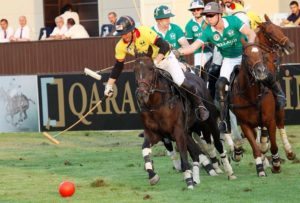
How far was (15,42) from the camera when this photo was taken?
25.3m

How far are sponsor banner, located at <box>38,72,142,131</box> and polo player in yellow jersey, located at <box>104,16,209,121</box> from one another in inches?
301

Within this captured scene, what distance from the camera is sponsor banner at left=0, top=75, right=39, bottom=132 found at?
23891 mm

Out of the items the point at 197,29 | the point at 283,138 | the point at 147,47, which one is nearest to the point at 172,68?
the point at 147,47

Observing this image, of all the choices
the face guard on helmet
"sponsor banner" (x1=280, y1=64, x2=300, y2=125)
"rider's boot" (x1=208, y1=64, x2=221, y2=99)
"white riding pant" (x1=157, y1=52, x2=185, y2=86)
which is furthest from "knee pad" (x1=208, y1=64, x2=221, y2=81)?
"sponsor banner" (x1=280, y1=64, x2=300, y2=125)

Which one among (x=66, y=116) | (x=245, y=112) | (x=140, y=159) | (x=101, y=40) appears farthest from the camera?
(x=101, y=40)

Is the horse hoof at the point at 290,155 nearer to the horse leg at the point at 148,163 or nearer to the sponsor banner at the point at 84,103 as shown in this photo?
the horse leg at the point at 148,163

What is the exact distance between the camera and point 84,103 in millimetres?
23391

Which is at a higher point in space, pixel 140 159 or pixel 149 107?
pixel 149 107

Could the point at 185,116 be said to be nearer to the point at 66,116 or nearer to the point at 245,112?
the point at 245,112

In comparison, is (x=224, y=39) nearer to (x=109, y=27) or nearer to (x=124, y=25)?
(x=124, y=25)

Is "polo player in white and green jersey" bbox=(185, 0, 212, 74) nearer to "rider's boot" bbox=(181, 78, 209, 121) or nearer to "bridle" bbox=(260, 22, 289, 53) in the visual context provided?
"bridle" bbox=(260, 22, 289, 53)

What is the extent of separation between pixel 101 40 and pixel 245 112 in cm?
1005

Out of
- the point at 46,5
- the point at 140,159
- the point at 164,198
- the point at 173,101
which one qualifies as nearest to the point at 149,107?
the point at 173,101

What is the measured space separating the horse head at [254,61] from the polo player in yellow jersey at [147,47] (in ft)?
2.99
